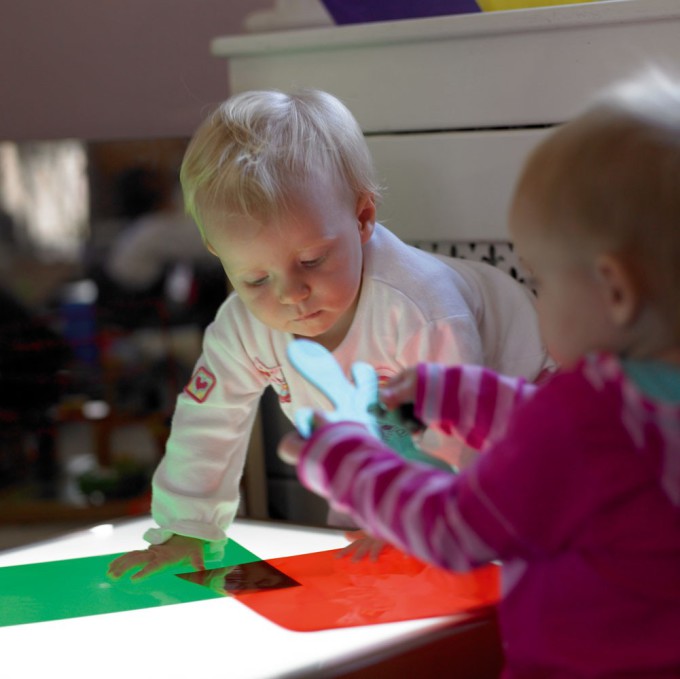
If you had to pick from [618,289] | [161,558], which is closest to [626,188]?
[618,289]

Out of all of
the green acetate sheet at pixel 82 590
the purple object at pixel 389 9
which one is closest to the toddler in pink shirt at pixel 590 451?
the green acetate sheet at pixel 82 590

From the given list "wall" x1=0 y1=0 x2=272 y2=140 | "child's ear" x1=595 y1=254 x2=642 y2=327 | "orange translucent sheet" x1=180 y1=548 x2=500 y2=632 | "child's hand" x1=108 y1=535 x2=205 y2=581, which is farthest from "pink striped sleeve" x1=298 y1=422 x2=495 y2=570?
"wall" x1=0 y1=0 x2=272 y2=140

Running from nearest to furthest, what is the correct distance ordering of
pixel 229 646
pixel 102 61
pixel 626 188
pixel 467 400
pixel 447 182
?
pixel 626 188, pixel 467 400, pixel 229 646, pixel 447 182, pixel 102 61

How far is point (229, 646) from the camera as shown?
0.72 meters

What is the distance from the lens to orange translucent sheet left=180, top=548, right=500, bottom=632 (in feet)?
2.42

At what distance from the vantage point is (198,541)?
2.82 ft

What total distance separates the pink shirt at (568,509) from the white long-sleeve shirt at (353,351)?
23 centimetres

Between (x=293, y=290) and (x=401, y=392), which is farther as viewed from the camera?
(x=293, y=290)

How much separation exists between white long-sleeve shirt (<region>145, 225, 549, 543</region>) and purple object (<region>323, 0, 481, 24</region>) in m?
0.23

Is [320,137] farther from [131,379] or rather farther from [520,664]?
[131,379]

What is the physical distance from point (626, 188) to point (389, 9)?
549 mm

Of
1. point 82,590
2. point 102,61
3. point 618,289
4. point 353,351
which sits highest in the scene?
point 102,61

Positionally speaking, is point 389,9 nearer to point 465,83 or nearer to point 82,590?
point 465,83

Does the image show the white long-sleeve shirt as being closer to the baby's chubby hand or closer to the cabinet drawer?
the cabinet drawer
